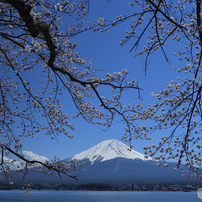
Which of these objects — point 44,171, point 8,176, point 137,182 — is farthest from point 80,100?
point 137,182

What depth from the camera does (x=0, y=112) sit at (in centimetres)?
515

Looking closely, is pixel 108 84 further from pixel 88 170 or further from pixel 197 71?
pixel 88 170

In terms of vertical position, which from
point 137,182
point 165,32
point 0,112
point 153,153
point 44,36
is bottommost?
point 137,182

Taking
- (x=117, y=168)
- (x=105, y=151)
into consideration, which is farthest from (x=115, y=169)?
(x=105, y=151)

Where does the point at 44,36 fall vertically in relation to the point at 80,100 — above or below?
above

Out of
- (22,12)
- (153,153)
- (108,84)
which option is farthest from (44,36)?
(153,153)

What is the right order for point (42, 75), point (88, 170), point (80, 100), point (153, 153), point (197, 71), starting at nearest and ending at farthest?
point (197, 71) < point (153, 153) < point (80, 100) < point (42, 75) < point (88, 170)

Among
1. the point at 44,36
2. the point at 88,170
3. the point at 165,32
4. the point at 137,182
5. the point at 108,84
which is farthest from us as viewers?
the point at 88,170

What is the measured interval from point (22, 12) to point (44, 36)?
448 mm

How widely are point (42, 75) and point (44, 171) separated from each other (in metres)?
1.97

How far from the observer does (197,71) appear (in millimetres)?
3756

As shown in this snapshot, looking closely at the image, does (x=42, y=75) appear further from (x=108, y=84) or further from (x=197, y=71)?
(x=197, y=71)

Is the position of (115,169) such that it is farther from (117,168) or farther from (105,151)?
(105,151)

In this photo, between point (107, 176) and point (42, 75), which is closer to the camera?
point (42, 75)
